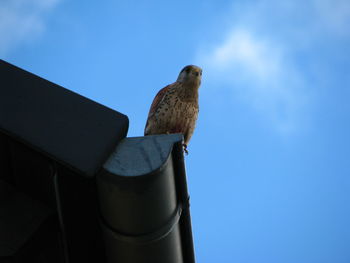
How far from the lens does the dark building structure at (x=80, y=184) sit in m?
1.61

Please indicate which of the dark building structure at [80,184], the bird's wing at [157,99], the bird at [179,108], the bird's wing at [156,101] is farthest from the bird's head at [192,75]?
the dark building structure at [80,184]

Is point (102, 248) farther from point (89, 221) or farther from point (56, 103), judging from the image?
point (56, 103)

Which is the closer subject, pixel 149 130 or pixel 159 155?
pixel 159 155

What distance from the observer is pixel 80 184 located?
183 centimetres

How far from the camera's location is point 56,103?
5.93 ft

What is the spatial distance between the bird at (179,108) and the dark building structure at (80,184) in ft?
6.68

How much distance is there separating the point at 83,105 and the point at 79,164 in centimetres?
34

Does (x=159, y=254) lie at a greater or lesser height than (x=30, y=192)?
lesser

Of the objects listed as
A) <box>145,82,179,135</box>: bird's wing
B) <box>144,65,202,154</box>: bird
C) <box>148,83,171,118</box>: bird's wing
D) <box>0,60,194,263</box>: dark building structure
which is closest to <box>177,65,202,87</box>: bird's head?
<box>144,65,202,154</box>: bird

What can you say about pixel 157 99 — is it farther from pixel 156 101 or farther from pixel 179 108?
pixel 179 108

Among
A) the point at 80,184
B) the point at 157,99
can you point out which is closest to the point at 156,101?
the point at 157,99

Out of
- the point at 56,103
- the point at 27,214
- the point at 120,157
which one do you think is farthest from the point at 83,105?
the point at 27,214

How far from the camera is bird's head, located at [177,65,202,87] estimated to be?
4219mm

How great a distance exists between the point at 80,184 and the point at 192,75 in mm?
2608
